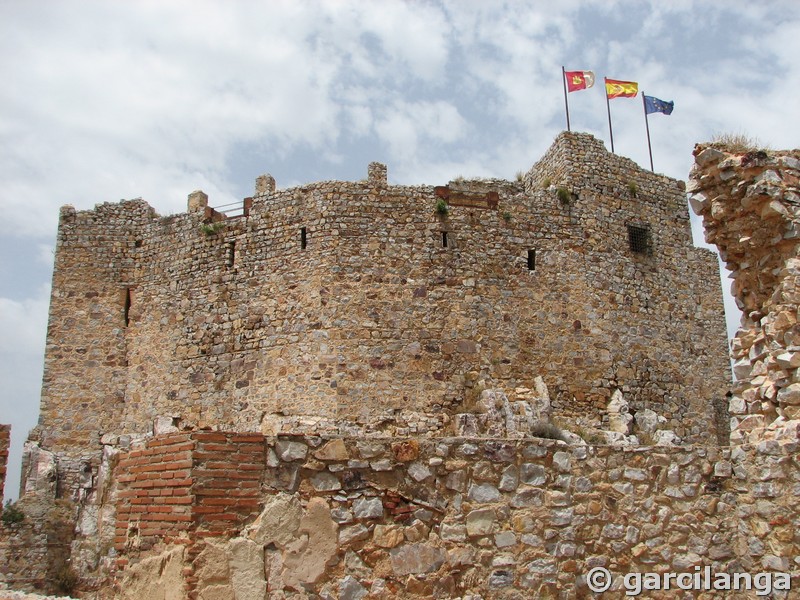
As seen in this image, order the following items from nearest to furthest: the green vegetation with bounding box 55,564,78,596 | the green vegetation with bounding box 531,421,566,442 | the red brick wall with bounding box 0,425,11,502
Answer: the red brick wall with bounding box 0,425,11,502
the green vegetation with bounding box 531,421,566,442
the green vegetation with bounding box 55,564,78,596

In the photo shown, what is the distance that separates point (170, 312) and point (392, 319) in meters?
5.64

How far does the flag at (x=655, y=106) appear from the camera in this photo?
22.2m

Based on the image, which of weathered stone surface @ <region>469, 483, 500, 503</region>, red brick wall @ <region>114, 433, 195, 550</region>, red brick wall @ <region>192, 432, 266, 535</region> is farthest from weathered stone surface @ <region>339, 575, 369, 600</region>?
red brick wall @ <region>114, 433, 195, 550</region>

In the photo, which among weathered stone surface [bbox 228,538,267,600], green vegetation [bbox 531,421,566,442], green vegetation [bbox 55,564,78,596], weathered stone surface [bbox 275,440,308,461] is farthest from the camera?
green vegetation [bbox 55,564,78,596]

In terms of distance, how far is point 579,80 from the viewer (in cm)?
2084

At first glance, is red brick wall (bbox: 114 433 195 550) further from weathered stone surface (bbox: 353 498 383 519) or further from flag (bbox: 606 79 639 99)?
flag (bbox: 606 79 639 99)

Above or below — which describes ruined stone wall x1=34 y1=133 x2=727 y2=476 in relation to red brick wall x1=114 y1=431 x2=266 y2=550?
above

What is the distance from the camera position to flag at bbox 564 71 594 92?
2078 centimetres

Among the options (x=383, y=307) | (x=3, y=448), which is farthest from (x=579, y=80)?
(x=3, y=448)

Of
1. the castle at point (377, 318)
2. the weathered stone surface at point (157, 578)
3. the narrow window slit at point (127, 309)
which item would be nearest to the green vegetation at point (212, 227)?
the castle at point (377, 318)

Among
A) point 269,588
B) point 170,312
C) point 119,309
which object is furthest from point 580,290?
point 269,588

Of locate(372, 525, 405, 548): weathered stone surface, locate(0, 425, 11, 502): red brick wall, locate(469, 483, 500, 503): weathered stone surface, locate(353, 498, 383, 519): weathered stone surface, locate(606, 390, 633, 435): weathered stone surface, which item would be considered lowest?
locate(372, 525, 405, 548): weathered stone surface

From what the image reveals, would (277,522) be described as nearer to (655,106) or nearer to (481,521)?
(481,521)

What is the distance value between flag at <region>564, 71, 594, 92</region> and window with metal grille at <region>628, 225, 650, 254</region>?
4123mm
